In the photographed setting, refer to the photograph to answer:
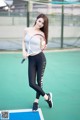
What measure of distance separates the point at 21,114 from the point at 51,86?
1.69 metres

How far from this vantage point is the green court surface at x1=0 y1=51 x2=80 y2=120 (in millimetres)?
4922

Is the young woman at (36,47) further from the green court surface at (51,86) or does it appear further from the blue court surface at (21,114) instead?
the green court surface at (51,86)

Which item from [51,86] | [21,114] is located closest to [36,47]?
[21,114]

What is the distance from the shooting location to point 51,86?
6.21 metres

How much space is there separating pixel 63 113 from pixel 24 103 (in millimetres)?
820

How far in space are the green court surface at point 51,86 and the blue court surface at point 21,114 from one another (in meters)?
0.12

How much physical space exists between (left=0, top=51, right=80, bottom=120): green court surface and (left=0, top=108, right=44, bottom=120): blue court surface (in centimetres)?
12

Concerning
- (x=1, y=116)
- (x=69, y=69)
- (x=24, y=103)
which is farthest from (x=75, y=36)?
(x=1, y=116)

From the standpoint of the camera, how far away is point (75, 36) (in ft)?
36.9

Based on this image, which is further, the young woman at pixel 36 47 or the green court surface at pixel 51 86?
the green court surface at pixel 51 86

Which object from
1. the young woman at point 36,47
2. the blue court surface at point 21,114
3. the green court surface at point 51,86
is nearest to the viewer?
the blue court surface at point 21,114

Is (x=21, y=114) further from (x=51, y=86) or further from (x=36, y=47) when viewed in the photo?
(x=51, y=86)

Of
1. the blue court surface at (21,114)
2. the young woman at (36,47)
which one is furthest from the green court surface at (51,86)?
the young woman at (36,47)

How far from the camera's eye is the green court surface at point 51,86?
4922 millimetres
